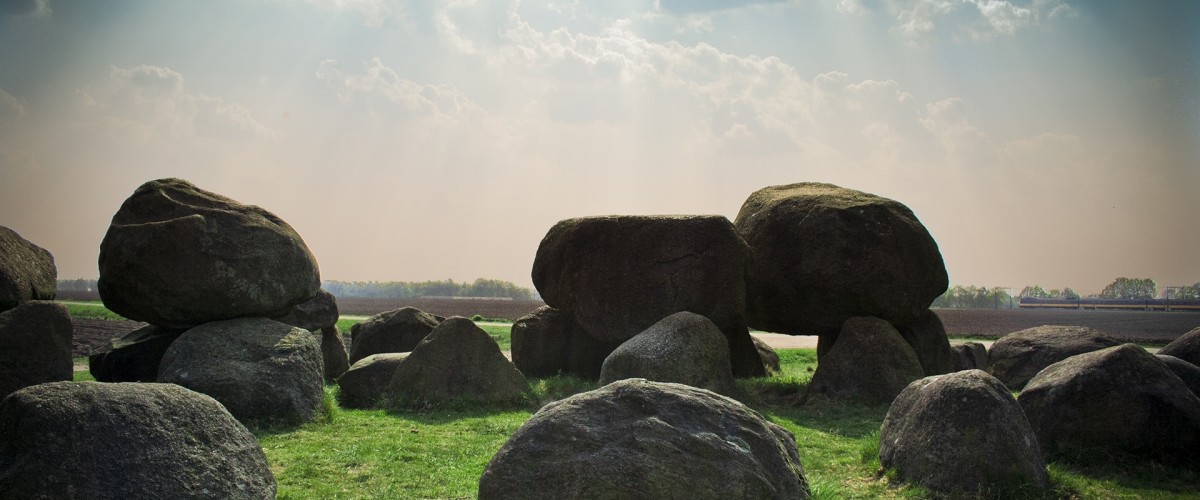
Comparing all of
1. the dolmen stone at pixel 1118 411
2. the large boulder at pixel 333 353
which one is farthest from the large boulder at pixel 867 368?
the large boulder at pixel 333 353

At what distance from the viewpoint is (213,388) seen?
11969mm

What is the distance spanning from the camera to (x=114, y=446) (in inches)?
246

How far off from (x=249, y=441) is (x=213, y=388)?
5.22m

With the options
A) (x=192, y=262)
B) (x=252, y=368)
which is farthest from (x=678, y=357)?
(x=192, y=262)

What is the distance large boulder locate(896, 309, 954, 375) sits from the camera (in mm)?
18047

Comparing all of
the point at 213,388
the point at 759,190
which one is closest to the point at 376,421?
the point at 213,388

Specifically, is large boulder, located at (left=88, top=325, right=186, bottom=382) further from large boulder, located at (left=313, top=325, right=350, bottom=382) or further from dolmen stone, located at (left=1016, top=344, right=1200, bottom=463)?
dolmen stone, located at (left=1016, top=344, right=1200, bottom=463)

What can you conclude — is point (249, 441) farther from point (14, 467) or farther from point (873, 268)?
point (873, 268)

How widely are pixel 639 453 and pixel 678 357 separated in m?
8.20

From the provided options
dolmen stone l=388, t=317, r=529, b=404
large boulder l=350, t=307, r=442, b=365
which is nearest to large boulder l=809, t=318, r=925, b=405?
dolmen stone l=388, t=317, r=529, b=404

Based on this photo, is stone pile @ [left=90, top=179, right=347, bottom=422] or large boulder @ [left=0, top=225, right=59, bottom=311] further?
stone pile @ [left=90, top=179, right=347, bottom=422]

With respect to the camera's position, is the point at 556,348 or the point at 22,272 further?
the point at 556,348

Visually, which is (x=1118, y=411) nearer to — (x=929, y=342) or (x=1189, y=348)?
(x=1189, y=348)

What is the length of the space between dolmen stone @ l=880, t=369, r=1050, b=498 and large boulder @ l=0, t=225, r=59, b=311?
467 inches
